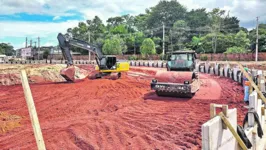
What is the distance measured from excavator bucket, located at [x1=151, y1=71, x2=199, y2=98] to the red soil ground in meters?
0.36

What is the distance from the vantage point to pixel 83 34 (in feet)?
314

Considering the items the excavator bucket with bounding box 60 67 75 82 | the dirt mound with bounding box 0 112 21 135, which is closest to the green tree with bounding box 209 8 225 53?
the excavator bucket with bounding box 60 67 75 82

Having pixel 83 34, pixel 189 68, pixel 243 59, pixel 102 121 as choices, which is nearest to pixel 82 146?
pixel 102 121

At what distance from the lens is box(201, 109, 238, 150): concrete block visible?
4039 mm

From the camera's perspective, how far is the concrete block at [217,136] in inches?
159

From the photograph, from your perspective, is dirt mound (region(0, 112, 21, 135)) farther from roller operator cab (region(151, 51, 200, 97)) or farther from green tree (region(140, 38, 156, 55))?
green tree (region(140, 38, 156, 55))

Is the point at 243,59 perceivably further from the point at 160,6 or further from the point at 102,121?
the point at 160,6

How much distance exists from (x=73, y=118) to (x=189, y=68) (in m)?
8.17

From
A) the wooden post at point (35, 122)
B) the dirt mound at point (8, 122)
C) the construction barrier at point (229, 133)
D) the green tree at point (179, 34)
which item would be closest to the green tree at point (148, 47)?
the green tree at point (179, 34)

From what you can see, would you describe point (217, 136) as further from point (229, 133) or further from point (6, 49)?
point (6, 49)

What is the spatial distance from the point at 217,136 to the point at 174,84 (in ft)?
30.3

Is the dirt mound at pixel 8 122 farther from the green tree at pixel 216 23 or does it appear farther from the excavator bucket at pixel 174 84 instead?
the green tree at pixel 216 23

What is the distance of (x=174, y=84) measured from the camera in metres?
13.5

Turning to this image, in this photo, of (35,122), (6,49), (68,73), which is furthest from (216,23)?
(6,49)
